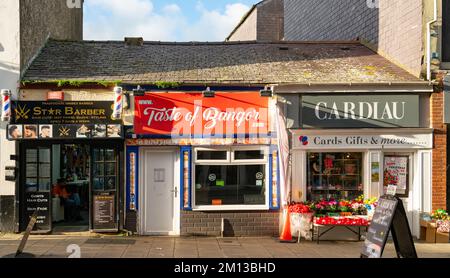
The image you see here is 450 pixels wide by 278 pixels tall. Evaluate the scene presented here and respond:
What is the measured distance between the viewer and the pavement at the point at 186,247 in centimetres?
929

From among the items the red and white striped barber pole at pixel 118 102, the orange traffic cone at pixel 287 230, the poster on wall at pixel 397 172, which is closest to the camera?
the red and white striped barber pole at pixel 118 102

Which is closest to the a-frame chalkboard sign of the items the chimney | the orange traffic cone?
the orange traffic cone

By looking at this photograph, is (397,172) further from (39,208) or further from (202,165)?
(39,208)

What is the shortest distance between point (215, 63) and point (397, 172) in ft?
17.4

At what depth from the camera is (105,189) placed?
11156mm

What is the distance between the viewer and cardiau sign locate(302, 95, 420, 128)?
36.6 feet

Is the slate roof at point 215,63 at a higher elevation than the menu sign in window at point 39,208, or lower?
higher

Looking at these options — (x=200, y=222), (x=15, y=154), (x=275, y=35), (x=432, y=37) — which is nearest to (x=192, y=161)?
(x=200, y=222)

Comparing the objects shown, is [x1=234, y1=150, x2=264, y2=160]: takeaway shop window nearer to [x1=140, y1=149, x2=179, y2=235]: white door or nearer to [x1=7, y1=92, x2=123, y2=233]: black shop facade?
[x1=140, y1=149, x2=179, y2=235]: white door

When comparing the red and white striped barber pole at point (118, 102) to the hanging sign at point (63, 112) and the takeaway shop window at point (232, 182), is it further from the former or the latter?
the takeaway shop window at point (232, 182)

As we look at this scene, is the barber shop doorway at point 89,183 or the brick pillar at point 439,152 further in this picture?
the brick pillar at point 439,152

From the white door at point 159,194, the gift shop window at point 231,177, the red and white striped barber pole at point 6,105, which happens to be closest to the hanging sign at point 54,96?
the red and white striped barber pole at point 6,105

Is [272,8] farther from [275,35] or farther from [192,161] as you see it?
[192,161]

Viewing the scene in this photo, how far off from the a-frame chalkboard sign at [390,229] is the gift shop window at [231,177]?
3746 mm
